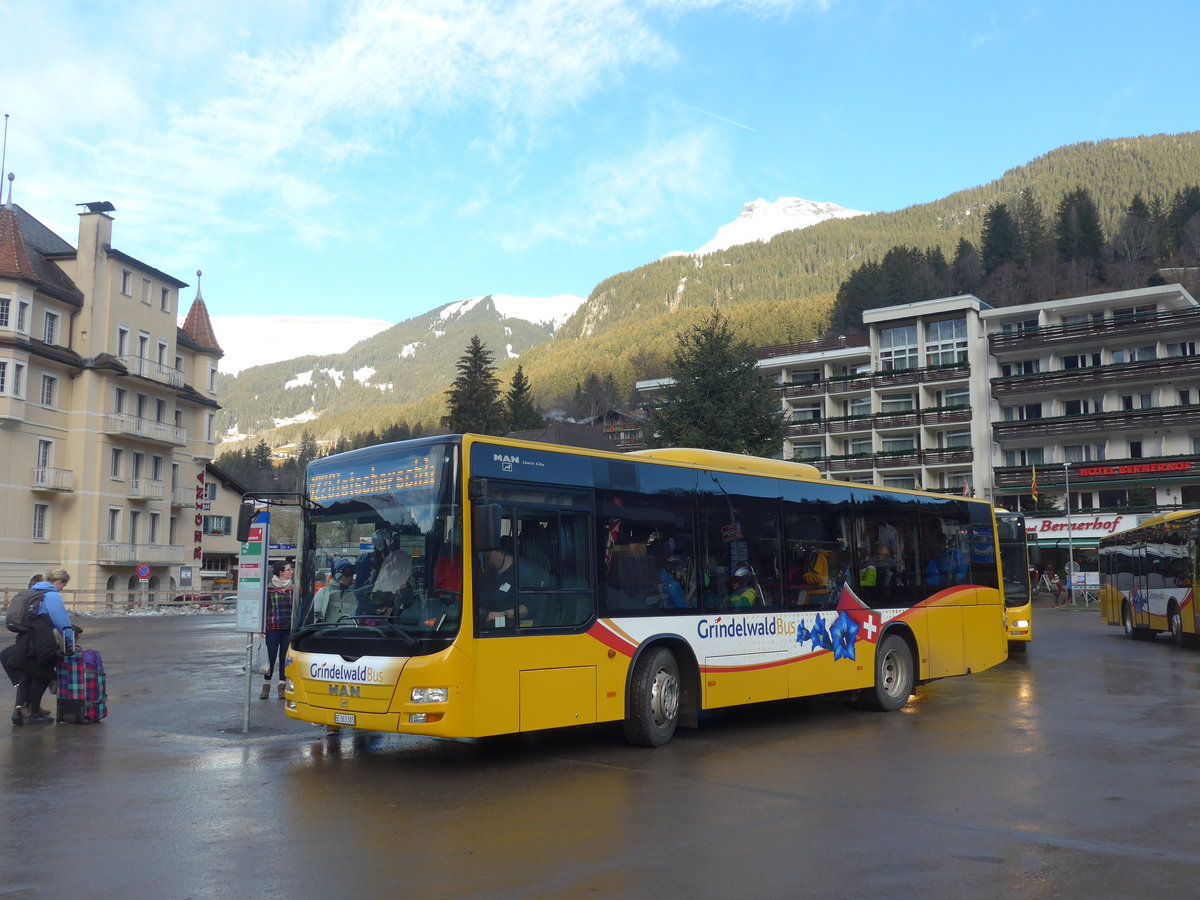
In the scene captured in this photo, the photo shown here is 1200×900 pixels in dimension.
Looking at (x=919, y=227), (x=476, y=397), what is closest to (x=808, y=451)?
(x=476, y=397)

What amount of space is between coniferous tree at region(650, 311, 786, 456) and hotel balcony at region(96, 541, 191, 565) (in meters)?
30.1

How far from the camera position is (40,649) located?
1220cm

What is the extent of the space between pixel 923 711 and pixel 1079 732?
98.5 inches

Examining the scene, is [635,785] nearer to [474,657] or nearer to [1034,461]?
[474,657]

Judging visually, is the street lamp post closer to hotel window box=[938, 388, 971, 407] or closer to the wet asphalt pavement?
hotel window box=[938, 388, 971, 407]

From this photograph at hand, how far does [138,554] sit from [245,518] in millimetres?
48138

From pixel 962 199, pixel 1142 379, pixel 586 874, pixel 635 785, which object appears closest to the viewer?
pixel 586 874

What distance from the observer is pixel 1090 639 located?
28.2m

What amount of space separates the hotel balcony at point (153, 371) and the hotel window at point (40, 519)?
25.7 ft

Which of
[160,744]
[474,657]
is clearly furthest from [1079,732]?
[160,744]

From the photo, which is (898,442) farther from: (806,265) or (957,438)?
(806,265)

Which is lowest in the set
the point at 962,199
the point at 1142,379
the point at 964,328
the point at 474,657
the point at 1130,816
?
the point at 1130,816

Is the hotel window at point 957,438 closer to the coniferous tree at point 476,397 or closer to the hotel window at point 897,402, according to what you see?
the hotel window at point 897,402

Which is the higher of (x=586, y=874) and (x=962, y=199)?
(x=962, y=199)
